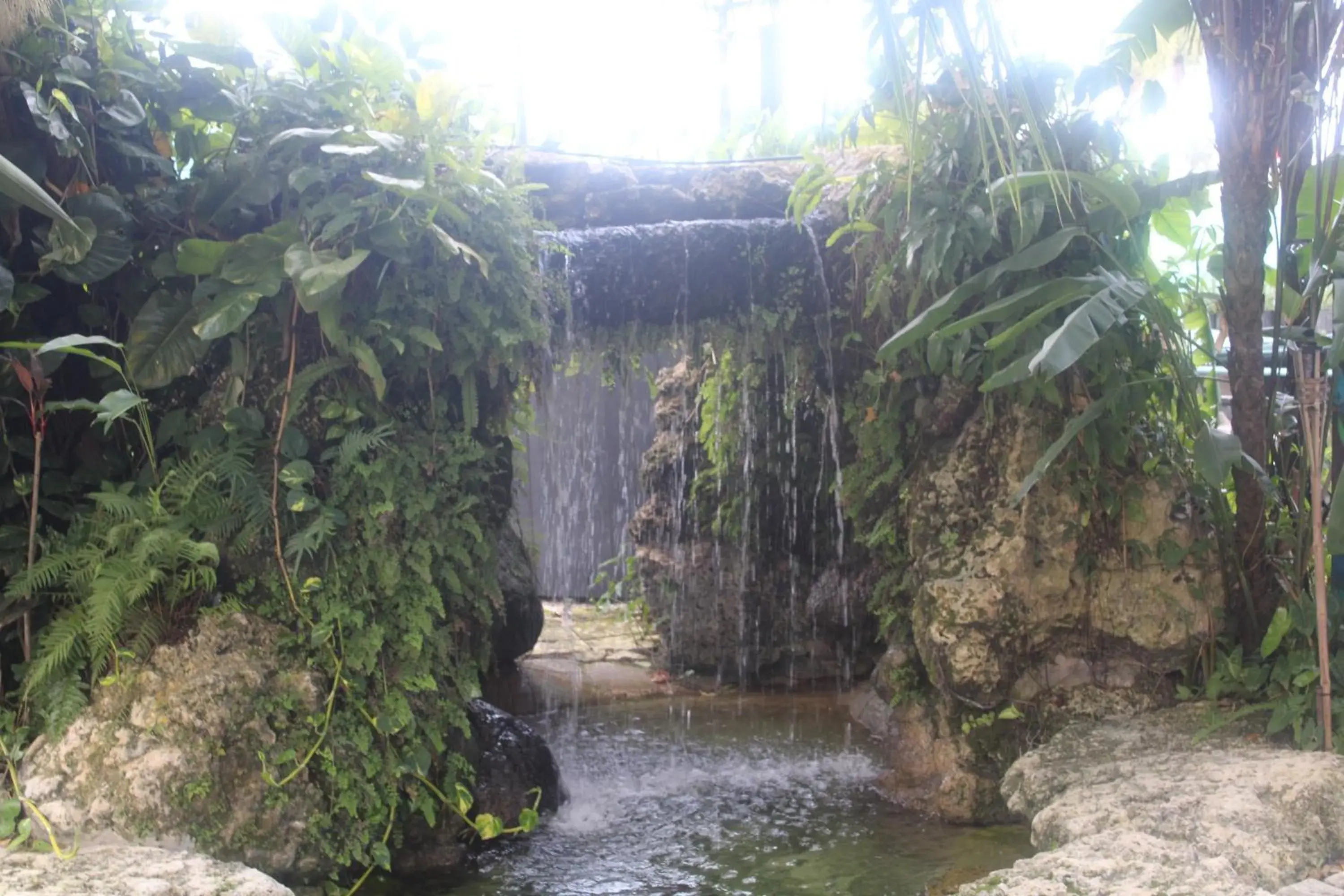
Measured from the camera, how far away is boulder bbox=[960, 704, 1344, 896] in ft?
9.14

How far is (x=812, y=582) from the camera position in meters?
7.89

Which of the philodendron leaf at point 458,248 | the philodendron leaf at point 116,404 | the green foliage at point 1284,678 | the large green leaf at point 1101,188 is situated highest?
the large green leaf at point 1101,188

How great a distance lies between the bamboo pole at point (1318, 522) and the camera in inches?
144

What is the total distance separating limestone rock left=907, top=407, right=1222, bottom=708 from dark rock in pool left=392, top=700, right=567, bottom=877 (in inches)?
79.4

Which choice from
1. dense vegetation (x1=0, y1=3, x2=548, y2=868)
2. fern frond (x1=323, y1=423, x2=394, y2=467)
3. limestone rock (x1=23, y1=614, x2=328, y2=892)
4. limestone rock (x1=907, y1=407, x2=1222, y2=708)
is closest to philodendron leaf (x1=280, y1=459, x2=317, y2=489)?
dense vegetation (x1=0, y1=3, x2=548, y2=868)

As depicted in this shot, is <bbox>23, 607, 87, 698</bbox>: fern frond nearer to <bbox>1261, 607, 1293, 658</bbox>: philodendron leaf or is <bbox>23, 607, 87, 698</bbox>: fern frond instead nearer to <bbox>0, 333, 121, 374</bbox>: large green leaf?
<bbox>0, 333, 121, 374</bbox>: large green leaf

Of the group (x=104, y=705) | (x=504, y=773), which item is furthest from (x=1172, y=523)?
(x=104, y=705)

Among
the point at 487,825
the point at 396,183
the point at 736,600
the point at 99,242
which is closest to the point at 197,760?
the point at 487,825

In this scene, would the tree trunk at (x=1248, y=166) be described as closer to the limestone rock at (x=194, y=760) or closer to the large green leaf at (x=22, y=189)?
the limestone rock at (x=194, y=760)

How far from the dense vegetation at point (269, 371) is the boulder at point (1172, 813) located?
2.39 metres

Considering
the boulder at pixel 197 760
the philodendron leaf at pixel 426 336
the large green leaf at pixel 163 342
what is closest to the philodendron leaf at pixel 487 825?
the boulder at pixel 197 760

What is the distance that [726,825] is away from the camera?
4781 mm

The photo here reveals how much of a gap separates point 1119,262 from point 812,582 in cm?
401

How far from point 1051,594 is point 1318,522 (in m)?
1.23
